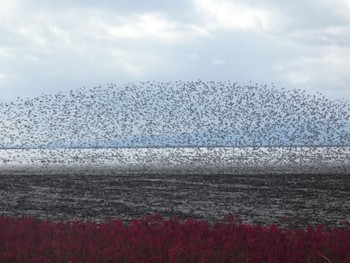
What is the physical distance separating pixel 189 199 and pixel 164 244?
1778 centimetres

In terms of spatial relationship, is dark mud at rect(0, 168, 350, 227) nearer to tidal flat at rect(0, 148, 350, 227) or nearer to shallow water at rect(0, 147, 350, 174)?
tidal flat at rect(0, 148, 350, 227)

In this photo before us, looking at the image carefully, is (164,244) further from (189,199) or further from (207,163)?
(207,163)

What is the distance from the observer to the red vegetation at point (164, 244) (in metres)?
8.04

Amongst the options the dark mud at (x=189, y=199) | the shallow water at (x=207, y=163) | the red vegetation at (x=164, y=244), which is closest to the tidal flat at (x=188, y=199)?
the dark mud at (x=189, y=199)

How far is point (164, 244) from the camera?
9.04 m

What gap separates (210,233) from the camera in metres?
9.98

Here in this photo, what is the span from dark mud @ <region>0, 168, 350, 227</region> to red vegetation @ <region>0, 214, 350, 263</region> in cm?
608

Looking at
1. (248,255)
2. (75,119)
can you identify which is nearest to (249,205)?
(248,255)

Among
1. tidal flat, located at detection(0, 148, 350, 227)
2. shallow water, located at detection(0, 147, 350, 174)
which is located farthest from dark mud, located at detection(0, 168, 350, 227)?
shallow water, located at detection(0, 147, 350, 174)

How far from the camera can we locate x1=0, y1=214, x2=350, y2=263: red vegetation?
26.4ft

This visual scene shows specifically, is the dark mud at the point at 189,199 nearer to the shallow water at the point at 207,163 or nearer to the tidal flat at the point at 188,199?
the tidal flat at the point at 188,199

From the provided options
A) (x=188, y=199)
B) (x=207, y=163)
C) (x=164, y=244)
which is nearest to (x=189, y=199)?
(x=188, y=199)

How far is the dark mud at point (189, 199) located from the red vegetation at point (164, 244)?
6.08 meters

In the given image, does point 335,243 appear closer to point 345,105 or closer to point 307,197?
point 307,197
